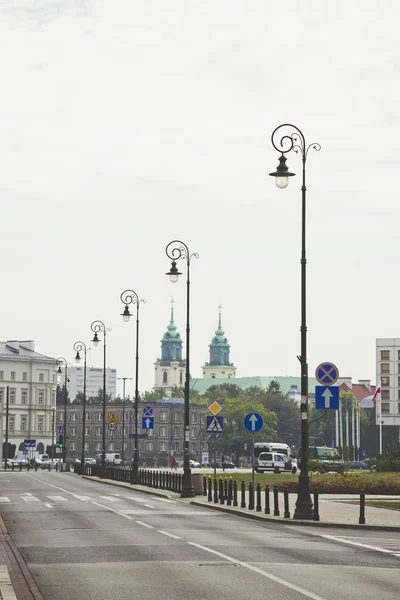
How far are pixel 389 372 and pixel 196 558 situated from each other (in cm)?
14991

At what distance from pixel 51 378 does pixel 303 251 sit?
6166 inches

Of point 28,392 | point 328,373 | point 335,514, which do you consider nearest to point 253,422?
point 335,514

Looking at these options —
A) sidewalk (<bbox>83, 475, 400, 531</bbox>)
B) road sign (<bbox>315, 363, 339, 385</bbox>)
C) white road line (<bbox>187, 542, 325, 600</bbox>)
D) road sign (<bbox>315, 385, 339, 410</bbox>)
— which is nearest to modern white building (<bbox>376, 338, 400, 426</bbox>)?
sidewalk (<bbox>83, 475, 400, 531</bbox>)

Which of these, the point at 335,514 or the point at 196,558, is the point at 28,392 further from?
the point at 196,558

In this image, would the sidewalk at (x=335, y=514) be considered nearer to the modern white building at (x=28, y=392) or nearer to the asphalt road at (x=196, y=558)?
the asphalt road at (x=196, y=558)

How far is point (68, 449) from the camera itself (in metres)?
198

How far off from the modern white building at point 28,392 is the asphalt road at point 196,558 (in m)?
147

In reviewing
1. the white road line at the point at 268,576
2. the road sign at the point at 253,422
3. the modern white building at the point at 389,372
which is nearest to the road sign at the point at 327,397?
the road sign at the point at 253,422

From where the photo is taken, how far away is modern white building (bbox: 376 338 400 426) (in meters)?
164

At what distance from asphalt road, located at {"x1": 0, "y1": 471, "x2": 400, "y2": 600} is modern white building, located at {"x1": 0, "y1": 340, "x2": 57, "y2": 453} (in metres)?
147

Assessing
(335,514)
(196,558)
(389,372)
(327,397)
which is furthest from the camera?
(389,372)

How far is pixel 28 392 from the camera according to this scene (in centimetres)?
18088

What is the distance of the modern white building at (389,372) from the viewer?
16412 cm

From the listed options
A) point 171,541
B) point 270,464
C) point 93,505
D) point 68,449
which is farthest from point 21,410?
point 171,541
